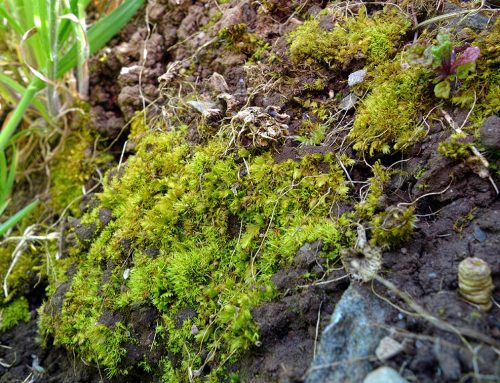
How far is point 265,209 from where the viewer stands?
177 centimetres

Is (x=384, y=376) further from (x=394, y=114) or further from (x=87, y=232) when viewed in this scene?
(x=87, y=232)

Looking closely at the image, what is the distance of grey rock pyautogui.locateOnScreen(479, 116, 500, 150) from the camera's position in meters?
1.48

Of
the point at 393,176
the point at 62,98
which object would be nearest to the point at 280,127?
the point at 393,176

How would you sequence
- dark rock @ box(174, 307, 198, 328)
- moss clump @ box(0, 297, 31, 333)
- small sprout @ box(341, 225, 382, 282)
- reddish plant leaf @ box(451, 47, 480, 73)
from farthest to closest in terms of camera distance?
moss clump @ box(0, 297, 31, 333) → dark rock @ box(174, 307, 198, 328) → reddish plant leaf @ box(451, 47, 480, 73) → small sprout @ box(341, 225, 382, 282)

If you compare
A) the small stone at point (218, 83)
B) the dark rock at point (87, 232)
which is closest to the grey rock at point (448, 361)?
the small stone at point (218, 83)

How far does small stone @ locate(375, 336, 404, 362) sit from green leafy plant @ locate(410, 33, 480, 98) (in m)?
0.98

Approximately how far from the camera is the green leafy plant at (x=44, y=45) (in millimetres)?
Answer: 2148

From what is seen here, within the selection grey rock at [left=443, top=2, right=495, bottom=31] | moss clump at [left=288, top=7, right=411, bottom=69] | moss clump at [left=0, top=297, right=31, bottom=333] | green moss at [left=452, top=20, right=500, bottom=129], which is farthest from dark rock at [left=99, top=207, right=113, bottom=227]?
grey rock at [left=443, top=2, right=495, bottom=31]

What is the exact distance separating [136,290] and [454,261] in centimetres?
127

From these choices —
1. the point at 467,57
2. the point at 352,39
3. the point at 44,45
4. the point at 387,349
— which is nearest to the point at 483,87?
the point at 467,57

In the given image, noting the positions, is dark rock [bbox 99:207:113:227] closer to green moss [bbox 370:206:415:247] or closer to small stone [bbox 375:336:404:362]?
green moss [bbox 370:206:415:247]

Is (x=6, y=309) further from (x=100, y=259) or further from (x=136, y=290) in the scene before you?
(x=136, y=290)

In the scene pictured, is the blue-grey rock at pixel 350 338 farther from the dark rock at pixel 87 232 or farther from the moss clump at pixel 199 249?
the dark rock at pixel 87 232

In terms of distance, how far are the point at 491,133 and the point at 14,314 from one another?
2.45 metres
